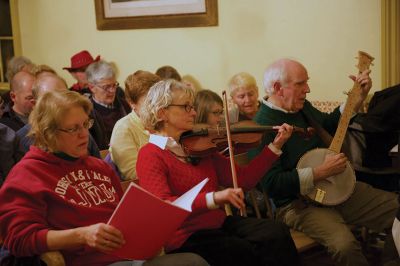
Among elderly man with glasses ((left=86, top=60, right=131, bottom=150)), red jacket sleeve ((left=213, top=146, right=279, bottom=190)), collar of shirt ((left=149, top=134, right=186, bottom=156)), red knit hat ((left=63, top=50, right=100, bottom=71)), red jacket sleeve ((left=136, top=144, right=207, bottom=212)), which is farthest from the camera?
red knit hat ((left=63, top=50, right=100, bottom=71))

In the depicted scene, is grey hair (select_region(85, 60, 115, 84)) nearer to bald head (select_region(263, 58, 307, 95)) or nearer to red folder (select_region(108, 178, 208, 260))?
bald head (select_region(263, 58, 307, 95))

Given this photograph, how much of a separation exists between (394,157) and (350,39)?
1.05 meters

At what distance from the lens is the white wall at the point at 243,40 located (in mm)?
3699

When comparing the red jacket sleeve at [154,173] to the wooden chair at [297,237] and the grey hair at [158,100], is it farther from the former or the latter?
the wooden chair at [297,237]

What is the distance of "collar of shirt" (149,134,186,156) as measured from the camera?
227 cm

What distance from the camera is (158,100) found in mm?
2303

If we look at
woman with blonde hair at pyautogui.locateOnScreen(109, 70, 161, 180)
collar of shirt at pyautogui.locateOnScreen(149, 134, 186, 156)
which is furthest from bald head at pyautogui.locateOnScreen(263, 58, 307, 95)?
collar of shirt at pyautogui.locateOnScreen(149, 134, 186, 156)

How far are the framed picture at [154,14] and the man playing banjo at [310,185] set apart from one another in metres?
1.62

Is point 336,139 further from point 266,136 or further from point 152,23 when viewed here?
point 152,23

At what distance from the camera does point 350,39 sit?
3.69m

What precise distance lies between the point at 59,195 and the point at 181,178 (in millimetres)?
488

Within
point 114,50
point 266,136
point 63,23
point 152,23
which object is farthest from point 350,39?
point 63,23

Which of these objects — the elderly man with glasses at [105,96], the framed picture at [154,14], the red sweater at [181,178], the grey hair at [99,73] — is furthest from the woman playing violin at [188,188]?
the framed picture at [154,14]

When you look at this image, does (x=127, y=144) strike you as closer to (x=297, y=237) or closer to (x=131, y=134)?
(x=131, y=134)
